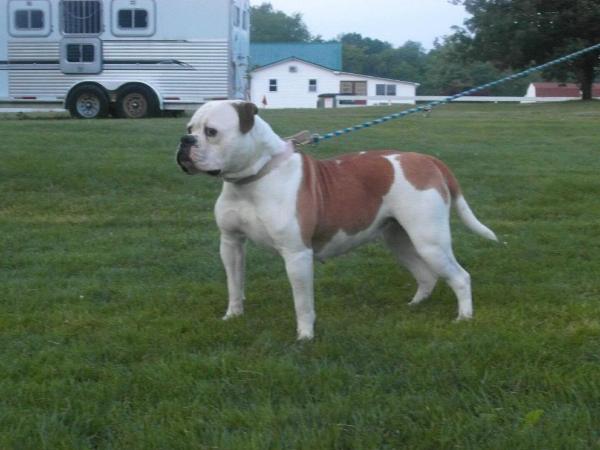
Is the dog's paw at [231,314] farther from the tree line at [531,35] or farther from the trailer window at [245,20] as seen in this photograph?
the tree line at [531,35]

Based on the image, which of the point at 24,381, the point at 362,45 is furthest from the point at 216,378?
the point at 362,45

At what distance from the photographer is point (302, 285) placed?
502 cm

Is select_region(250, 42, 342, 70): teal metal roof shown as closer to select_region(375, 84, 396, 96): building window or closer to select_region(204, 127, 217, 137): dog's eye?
select_region(375, 84, 396, 96): building window

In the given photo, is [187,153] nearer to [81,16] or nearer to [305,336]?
[305,336]

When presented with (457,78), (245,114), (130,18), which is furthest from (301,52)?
(245,114)

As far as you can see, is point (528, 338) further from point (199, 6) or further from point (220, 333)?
point (199, 6)

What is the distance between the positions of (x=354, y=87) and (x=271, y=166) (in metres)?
68.0

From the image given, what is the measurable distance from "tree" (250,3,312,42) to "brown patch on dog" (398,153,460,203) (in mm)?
111268

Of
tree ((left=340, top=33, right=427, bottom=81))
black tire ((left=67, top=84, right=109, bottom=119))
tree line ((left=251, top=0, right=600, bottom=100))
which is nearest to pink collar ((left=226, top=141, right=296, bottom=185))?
black tire ((left=67, top=84, right=109, bottom=119))

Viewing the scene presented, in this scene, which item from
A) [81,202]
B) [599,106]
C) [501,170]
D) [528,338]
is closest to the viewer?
[528,338]

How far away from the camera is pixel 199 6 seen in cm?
2291

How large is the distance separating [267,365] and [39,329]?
1568 mm

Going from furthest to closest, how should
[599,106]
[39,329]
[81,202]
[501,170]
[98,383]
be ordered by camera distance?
[599,106] → [501,170] → [81,202] → [39,329] → [98,383]

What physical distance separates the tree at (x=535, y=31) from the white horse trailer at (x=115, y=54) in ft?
54.1
